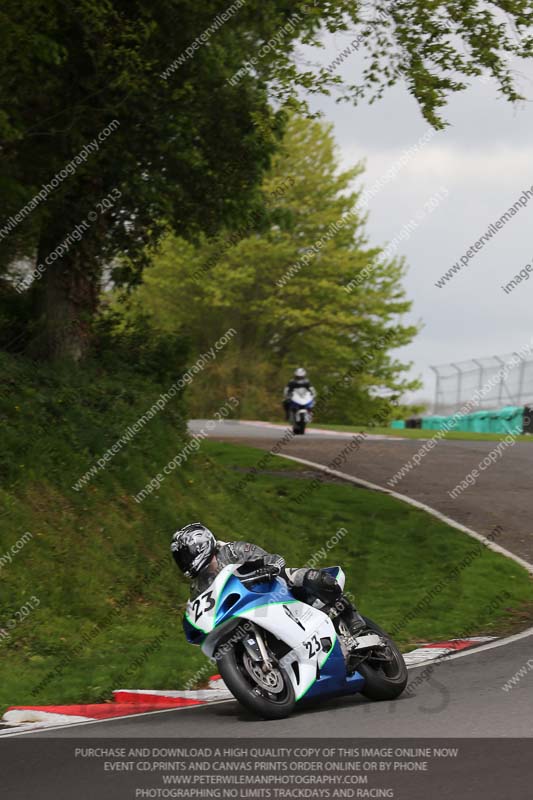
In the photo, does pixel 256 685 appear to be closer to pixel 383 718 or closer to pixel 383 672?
pixel 383 718

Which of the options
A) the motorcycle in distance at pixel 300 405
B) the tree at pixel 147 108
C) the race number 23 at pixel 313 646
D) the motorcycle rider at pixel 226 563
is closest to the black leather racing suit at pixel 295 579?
the motorcycle rider at pixel 226 563

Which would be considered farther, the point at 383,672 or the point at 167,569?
the point at 167,569

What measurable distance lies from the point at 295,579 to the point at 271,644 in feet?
2.11

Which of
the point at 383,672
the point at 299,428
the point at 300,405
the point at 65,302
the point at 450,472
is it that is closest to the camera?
the point at 383,672

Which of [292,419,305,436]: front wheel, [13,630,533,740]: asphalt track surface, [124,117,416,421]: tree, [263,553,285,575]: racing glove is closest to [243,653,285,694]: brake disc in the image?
[13,630,533,740]: asphalt track surface

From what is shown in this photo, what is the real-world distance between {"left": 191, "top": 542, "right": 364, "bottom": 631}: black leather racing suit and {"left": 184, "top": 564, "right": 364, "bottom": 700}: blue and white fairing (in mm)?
150

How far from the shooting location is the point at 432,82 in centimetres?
1792

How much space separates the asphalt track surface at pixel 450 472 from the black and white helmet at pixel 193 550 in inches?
402

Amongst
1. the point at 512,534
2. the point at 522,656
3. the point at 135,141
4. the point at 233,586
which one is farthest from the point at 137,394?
the point at 233,586

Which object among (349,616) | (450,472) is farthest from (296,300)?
(349,616)

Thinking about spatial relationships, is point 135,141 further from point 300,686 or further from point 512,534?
point 300,686

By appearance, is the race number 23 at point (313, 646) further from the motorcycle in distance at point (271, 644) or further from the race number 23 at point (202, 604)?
the race number 23 at point (202, 604)

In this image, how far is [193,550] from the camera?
8.56 metres

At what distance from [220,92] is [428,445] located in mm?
11609
